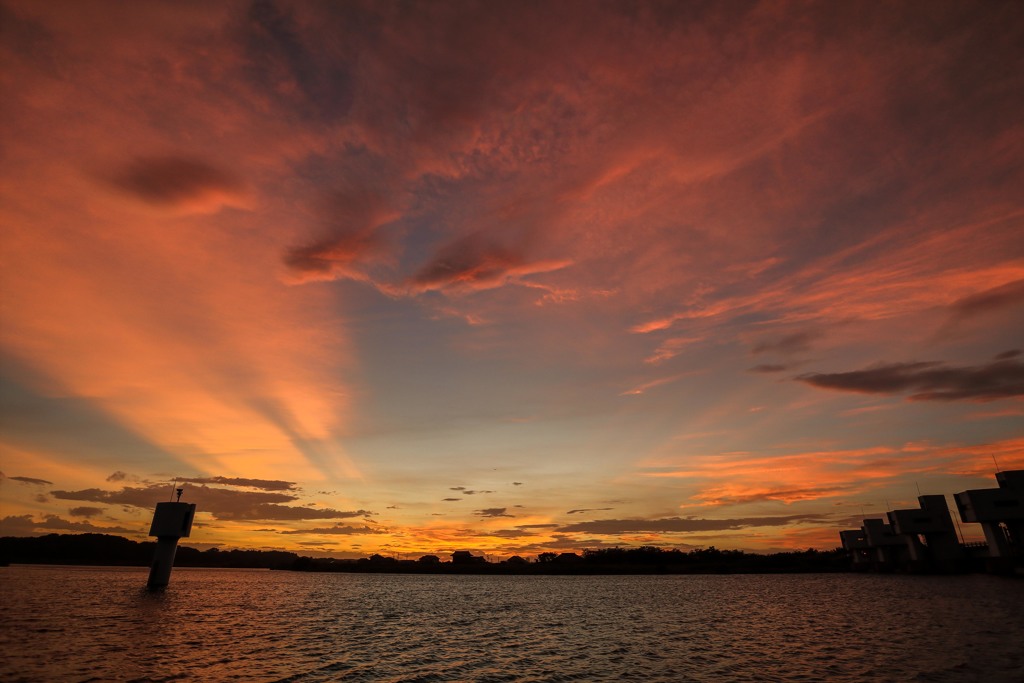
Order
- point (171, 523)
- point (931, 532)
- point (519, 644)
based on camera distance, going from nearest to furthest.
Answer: point (519, 644)
point (171, 523)
point (931, 532)

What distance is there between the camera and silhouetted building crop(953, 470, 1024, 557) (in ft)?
437

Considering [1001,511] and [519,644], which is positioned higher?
[1001,511]

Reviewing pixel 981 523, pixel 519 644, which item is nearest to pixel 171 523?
pixel 519 644

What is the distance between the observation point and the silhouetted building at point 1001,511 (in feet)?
437

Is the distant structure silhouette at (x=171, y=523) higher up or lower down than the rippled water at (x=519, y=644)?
higher up

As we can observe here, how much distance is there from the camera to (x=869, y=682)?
→ 34.6 meters

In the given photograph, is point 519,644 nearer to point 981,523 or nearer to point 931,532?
point 981,523

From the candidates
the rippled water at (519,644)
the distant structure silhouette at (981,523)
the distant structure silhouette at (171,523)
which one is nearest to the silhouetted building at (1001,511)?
the distant structure silhouette at (981,523)

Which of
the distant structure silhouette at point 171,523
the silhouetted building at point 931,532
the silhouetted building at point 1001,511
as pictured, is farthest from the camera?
the silhouetted building at point 931,532

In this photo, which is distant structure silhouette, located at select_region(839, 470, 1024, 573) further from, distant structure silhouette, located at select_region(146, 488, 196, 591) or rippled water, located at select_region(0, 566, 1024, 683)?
distant structure silhouette, located at select_region(146, 488, 196, 591)

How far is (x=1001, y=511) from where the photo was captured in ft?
439

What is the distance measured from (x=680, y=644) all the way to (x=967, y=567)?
615 ft

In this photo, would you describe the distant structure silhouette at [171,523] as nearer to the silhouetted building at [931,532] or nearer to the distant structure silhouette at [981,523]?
the distant structure silhouette at [981,523]

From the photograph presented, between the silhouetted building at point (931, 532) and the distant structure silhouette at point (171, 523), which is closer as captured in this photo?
the distant structure silhouette at point (171, 523)
